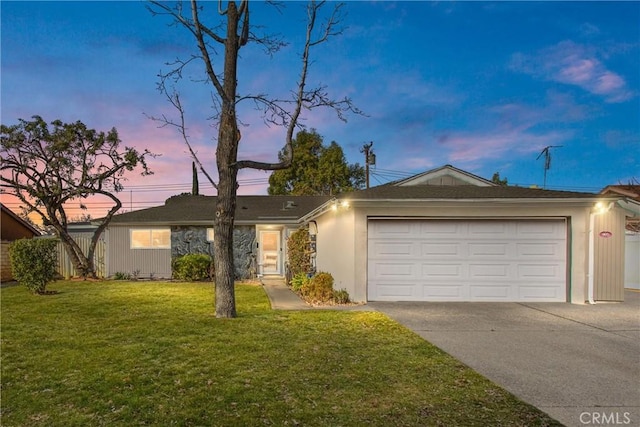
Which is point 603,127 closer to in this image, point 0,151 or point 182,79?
point 182,79

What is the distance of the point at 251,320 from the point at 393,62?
9.47m

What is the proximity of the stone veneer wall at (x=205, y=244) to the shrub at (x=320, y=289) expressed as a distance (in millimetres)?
6573

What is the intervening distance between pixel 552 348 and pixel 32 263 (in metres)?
12.9

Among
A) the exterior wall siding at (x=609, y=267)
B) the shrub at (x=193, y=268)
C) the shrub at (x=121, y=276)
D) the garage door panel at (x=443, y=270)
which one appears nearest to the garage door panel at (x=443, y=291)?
the garage door panel at (x=443, y=270)

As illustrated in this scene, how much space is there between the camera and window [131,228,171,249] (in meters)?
16.2

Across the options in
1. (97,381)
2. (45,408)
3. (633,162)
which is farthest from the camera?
(633,162)

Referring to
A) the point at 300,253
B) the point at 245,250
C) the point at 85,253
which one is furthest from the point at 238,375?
the point at 85,253

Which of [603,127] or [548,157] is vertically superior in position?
[603,127]

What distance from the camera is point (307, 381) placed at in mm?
4141

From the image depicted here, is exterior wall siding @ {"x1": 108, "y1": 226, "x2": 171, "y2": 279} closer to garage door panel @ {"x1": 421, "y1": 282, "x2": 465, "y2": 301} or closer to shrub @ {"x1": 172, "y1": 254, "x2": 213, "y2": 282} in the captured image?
shrub @ {"x1": 172, "y1": 254, "x2": 213, "y2": 282}

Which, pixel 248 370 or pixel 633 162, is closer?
pixel 248 370

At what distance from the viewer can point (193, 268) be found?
14.9 metres

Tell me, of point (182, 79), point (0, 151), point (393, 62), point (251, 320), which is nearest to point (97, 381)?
point (251, 320)

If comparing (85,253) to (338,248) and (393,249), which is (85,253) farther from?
(393,249)
